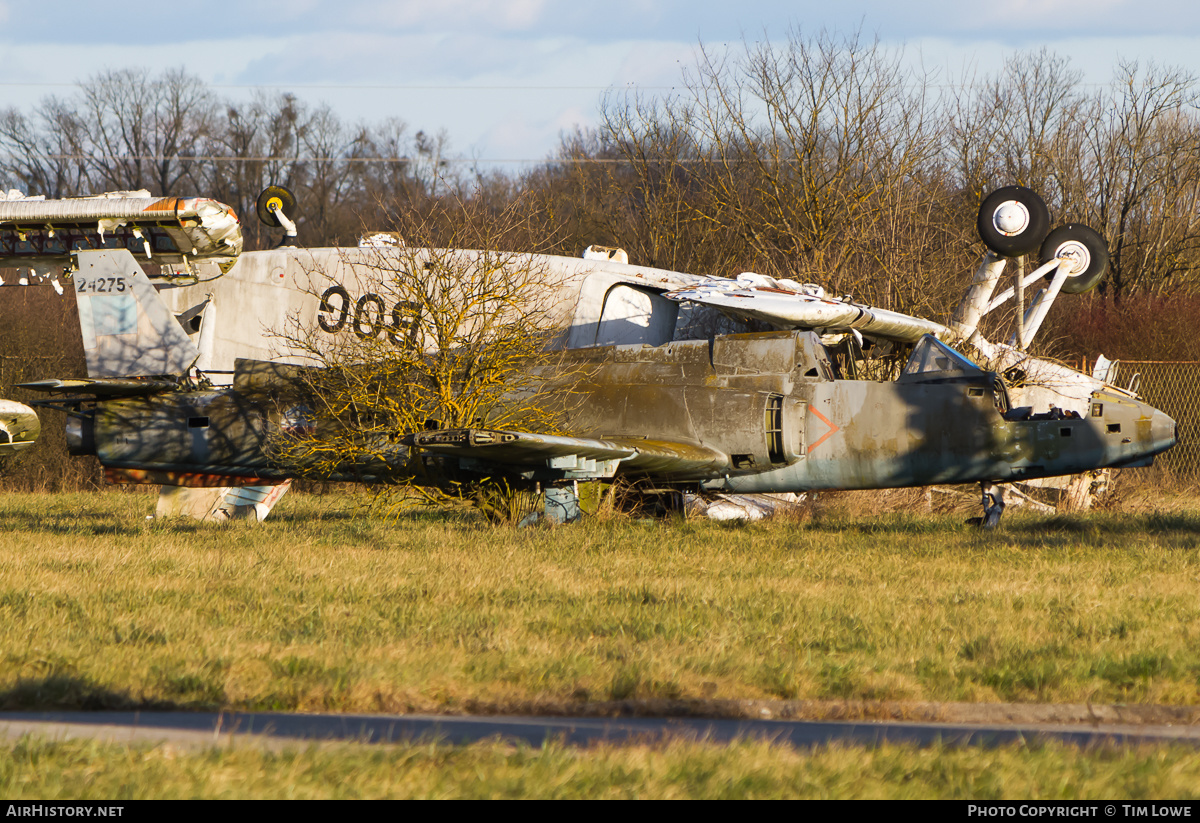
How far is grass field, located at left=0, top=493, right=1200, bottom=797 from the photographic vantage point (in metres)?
5.67

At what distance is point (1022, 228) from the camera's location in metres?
16.3

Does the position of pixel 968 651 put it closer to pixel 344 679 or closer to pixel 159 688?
pixel 344 679

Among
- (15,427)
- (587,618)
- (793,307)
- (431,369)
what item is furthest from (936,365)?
(15,427)

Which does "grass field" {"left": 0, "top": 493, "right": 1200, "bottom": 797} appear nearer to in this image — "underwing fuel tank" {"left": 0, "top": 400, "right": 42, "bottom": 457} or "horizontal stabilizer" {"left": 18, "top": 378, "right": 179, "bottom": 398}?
"horizontal stabilizer" {"left": 18, "top": 378, "right": 179, "bottom": 398}

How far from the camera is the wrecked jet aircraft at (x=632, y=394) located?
1293cm

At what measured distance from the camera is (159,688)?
5.87 metres

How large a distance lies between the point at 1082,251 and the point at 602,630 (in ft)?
46.0

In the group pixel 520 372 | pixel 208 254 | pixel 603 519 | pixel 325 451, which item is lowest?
pixel 603 519

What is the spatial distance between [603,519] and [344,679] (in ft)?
27.1

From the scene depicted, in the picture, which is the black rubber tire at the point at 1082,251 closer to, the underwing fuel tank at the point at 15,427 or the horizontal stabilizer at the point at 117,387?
the horizontal stabilizer at the point at 117,387

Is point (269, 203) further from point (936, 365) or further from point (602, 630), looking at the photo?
point (602, 630)

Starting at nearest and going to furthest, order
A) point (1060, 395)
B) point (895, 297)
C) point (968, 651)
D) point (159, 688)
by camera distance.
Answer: point (159, 688)
point (968, 651)
point (1060, 395)
point (895, 297)

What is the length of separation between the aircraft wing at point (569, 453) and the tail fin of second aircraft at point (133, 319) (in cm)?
422
